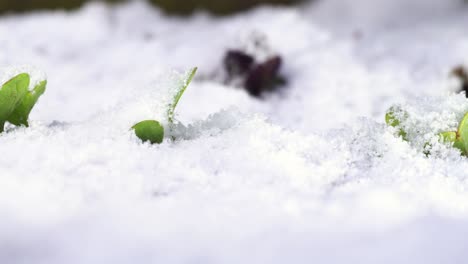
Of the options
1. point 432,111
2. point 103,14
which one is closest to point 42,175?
point 432,111

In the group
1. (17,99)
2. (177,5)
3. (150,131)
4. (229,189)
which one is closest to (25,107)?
(17,99)

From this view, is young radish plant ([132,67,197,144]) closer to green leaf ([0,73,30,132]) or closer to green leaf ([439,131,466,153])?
green leaf ([0,73,30,132])

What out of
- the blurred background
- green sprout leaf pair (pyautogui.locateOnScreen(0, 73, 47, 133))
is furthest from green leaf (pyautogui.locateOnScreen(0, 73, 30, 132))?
the blurred background

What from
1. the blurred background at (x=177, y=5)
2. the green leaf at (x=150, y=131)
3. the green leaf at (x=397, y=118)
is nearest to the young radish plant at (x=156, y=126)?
the green leaf at (x=150, y=131)

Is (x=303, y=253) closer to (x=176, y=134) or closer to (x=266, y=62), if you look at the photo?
(x=176, y=134)

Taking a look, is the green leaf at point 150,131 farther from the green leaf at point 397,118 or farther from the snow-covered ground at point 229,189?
the green leaf at point 397,118

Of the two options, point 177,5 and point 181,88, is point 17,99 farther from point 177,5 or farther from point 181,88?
point 177,5

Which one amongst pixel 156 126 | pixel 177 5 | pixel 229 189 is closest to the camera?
pixel 229 189
